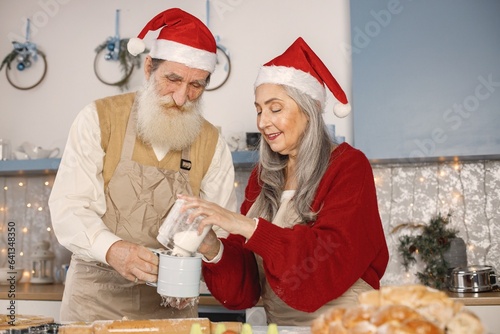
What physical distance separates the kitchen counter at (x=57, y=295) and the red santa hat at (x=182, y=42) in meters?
1.46

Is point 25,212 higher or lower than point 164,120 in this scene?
lower

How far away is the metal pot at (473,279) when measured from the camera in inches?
130

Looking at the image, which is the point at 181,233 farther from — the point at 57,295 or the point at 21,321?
the point at 57,295

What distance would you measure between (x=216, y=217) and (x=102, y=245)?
56cm

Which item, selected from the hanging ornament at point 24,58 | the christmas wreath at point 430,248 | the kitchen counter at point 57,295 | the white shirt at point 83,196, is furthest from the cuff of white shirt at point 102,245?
the hanging ornament at point 24,58

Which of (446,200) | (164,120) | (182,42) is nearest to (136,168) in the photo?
(164,120)

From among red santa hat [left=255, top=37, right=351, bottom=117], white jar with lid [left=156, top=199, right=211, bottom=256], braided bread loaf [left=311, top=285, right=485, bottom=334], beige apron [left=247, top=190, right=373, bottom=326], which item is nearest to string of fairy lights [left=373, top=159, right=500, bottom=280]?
red santa hat [left=255, top=37, right=351, bottom=117]

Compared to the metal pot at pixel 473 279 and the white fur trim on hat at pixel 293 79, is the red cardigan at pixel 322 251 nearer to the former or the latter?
the white fur trim on hat at pixel 293 79

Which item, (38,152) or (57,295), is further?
(38,152)

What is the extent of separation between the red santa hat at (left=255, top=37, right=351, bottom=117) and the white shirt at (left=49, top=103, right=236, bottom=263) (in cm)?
56

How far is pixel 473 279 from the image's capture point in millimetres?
3295

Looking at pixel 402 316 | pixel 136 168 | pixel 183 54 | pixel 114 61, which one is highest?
pixel 114 61

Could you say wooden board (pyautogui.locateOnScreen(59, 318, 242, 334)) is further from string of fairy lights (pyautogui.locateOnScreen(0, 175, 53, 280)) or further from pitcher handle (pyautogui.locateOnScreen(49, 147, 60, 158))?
string of fairy lights (pyautogui.locateOnScreen(0, 175, 53, 280))

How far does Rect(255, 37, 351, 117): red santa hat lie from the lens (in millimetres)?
2086
